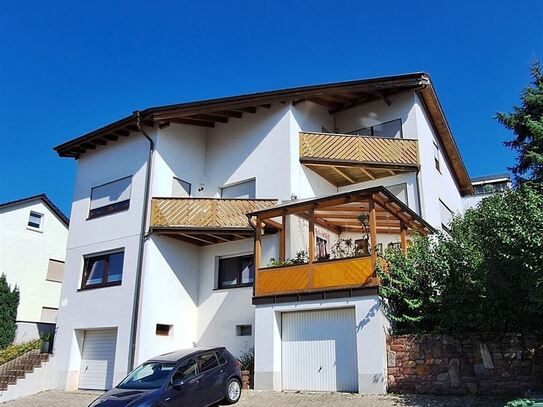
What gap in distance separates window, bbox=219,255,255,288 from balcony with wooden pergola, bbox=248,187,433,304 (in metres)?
1.05

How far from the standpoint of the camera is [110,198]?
61.7ft

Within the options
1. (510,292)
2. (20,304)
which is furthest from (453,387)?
(20,304)

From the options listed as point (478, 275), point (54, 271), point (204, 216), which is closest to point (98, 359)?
point (204, 216)

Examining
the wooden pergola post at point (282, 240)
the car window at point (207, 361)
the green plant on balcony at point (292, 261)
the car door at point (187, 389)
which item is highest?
the wooden pergola post at point (282, 240)

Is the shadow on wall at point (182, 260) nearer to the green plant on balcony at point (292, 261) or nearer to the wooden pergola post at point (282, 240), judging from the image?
the green plant on balcony at point (292, 261)

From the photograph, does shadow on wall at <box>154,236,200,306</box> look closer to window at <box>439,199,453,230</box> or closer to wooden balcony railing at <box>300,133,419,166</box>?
wooden balcony railing at <box>300,133,419,166</box>

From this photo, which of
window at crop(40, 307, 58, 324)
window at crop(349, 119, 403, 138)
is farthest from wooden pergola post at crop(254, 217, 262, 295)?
window at crop(40, 307, 58, 324)

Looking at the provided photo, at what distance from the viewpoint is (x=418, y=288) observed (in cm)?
1305

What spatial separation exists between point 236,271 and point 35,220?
571 inches

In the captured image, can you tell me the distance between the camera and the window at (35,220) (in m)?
26.2

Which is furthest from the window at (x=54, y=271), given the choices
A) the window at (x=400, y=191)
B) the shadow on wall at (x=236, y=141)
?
the window at (x=400, y=191)

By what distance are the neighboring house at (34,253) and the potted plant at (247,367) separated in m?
11.6

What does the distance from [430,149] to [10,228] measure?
20.0 meters

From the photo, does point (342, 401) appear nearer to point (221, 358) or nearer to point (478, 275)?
point (221, 358)
